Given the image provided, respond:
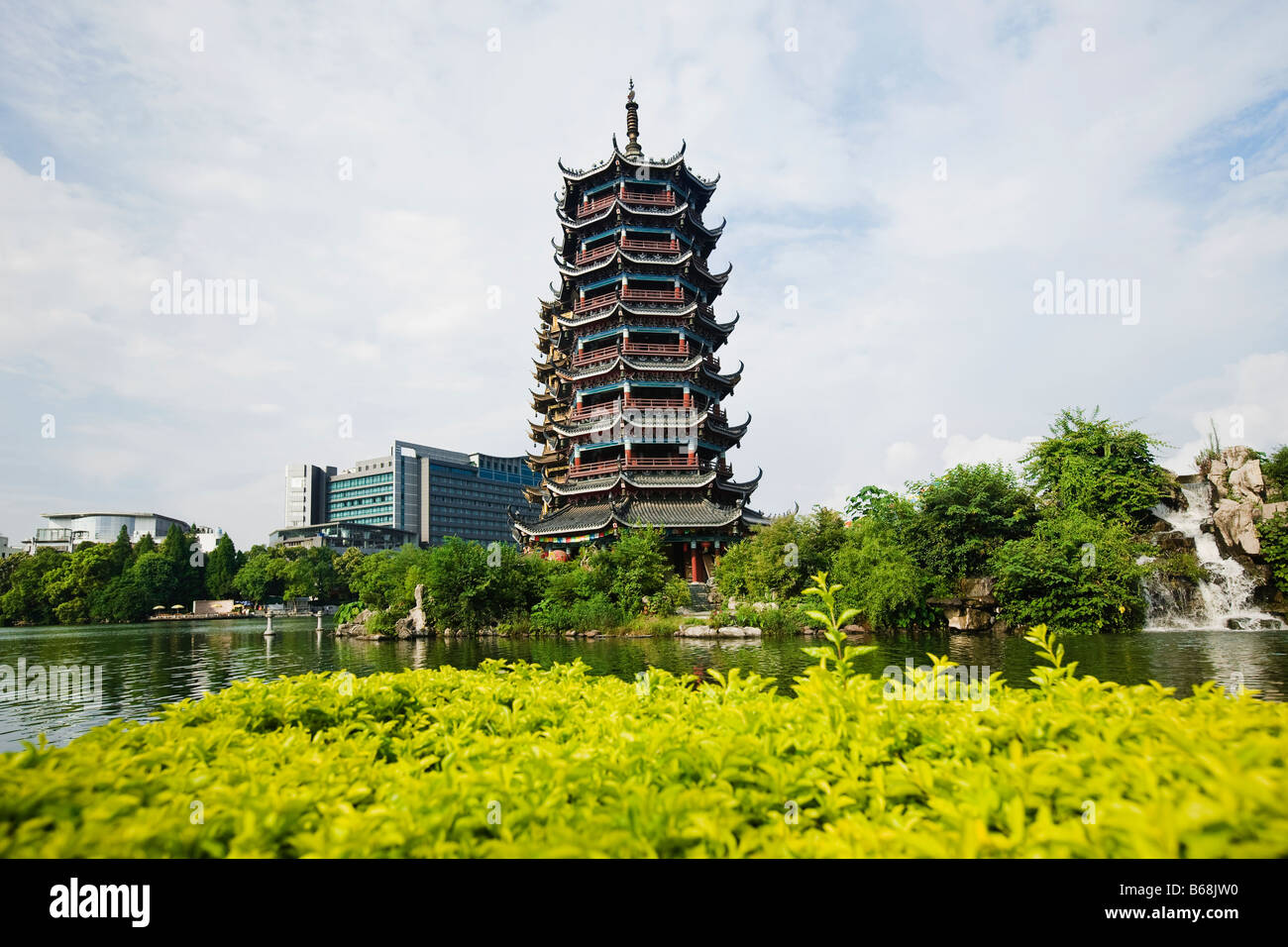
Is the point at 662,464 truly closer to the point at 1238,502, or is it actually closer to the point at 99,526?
the point at 1238,502

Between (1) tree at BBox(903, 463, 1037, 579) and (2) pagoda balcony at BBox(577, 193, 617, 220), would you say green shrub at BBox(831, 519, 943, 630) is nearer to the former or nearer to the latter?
(1) tree at BBox(903, 463, 1037, 579)

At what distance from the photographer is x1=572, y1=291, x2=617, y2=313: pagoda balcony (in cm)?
3517

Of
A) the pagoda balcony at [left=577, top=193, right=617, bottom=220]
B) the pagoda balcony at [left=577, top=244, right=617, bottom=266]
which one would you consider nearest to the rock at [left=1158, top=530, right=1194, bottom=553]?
the pagoda balcony at [left=577, top=244, right=617, bottom=266]

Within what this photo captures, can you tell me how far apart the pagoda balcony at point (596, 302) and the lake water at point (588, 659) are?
1948cm

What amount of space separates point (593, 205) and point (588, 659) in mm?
28847

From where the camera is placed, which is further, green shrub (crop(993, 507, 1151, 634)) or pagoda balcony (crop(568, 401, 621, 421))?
pagoda balcony (crop(568, 401, 621, 421))

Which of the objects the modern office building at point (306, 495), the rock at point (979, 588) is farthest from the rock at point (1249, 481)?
the modern office building at point (306, 495)

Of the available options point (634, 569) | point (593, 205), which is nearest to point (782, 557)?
point (634, 569)

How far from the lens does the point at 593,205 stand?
122ft

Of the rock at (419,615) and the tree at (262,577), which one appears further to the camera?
the tree at (262,577)

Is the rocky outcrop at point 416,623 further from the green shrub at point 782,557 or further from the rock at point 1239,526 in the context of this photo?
the rock at point 1239,526

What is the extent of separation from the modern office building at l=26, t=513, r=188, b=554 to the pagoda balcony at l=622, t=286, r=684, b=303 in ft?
318

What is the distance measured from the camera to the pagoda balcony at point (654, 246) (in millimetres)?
35719
